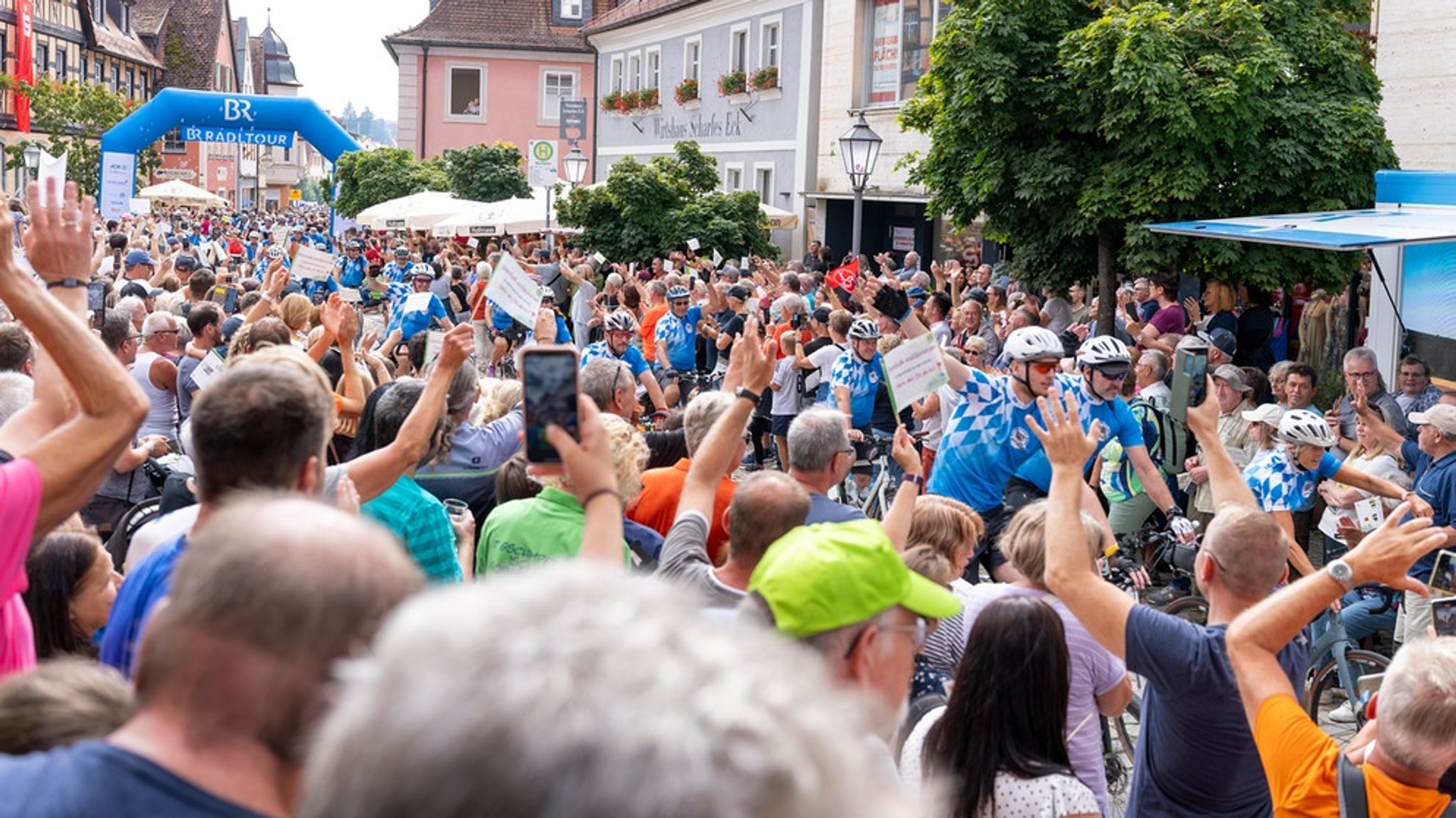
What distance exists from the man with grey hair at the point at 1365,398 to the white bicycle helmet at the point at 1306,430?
4.89ft

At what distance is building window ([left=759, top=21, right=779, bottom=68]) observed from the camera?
1270 inches

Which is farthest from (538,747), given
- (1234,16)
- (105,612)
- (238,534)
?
(1234,16)

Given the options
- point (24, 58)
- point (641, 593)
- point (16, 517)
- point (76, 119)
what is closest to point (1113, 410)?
point (16, 517)

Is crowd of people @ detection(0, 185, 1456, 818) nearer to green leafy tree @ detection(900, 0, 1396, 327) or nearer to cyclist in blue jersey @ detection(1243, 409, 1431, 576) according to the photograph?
cyclist in blue jersey @ detection(1243, 409, 1431, 576)

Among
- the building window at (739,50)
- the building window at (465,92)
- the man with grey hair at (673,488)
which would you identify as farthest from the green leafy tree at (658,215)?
the building window at (465,92)

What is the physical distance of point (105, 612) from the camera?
13.6ft

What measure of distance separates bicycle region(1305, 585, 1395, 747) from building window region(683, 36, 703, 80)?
2990 cm

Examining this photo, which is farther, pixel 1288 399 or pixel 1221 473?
pixel 1288 399

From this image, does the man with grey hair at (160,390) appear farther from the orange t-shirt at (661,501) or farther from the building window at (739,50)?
the building window at (739,50)

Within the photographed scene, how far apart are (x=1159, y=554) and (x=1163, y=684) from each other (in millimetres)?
5898

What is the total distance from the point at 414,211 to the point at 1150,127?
22.7 m

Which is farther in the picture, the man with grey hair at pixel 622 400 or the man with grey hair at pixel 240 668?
the man with grey hair at pixel 622 400

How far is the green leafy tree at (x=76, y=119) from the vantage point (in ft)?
184

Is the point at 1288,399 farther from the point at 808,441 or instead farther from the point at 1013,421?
the point at 808,441
